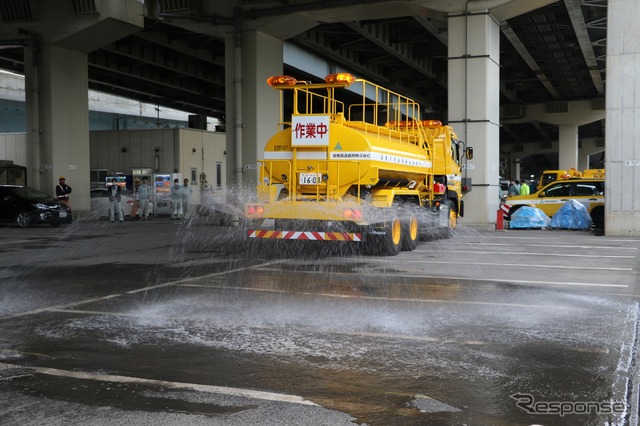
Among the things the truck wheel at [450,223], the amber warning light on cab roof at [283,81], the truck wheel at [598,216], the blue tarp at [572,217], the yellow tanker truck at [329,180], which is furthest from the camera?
the truck wheel at [598,216]

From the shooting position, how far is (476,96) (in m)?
23.0

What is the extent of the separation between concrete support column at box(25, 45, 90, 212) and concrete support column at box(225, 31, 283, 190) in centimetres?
739

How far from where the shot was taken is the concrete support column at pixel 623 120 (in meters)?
19.5

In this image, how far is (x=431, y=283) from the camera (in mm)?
10234

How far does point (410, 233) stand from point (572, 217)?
956 centimetres

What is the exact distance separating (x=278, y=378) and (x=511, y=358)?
212 cm

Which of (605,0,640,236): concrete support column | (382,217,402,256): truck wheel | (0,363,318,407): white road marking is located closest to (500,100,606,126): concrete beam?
(605,0,640,236): concrete support column

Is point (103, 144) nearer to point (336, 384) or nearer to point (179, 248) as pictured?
point (179, 248)

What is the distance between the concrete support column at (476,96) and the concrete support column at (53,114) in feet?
52.5

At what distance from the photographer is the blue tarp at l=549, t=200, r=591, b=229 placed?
22.2m

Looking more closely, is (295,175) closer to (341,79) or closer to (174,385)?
(341,79)

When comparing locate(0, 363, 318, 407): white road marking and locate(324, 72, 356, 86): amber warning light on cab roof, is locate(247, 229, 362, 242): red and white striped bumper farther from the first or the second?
locate(0, 363, 318, 407): white road marking

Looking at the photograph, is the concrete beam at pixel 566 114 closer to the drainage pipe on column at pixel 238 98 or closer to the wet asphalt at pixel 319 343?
the drainage pipe on column at pixel 238 98
